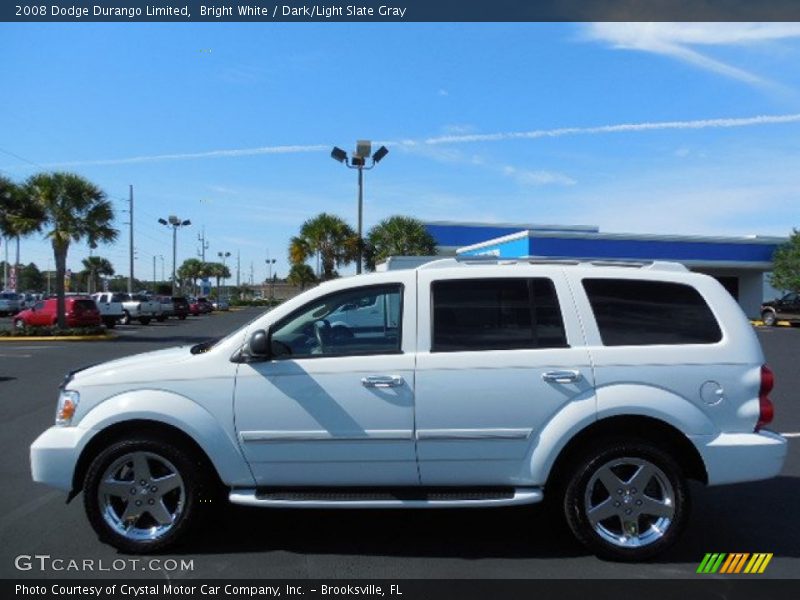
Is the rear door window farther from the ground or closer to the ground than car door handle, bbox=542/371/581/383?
farther from the ground

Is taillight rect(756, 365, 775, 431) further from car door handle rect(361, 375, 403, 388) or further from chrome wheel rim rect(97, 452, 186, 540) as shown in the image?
chrome wheel rim rect(97, 452, 186, 540)

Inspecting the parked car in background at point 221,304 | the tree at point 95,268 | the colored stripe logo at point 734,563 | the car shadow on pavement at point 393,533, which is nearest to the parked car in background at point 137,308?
the parked car in background at point 221,304

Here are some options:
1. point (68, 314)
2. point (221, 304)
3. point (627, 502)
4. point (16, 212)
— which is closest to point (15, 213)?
point (16, 212)

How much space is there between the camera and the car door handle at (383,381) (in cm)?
469

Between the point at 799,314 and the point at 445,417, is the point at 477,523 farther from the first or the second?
the point at 799,314

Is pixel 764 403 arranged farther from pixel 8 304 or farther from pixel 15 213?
pixel 8 304

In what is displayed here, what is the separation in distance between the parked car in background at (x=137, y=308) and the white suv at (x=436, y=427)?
3558 cm

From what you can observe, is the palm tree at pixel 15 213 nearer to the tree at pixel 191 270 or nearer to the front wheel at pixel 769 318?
the front wheel at pixel 769 318

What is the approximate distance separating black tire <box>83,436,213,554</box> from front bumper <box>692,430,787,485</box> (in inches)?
128

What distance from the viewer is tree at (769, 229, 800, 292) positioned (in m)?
38.5

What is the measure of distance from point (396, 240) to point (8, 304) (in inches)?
1123

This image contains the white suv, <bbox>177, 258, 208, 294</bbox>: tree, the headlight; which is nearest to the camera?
the white suv

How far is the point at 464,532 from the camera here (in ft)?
17.3
